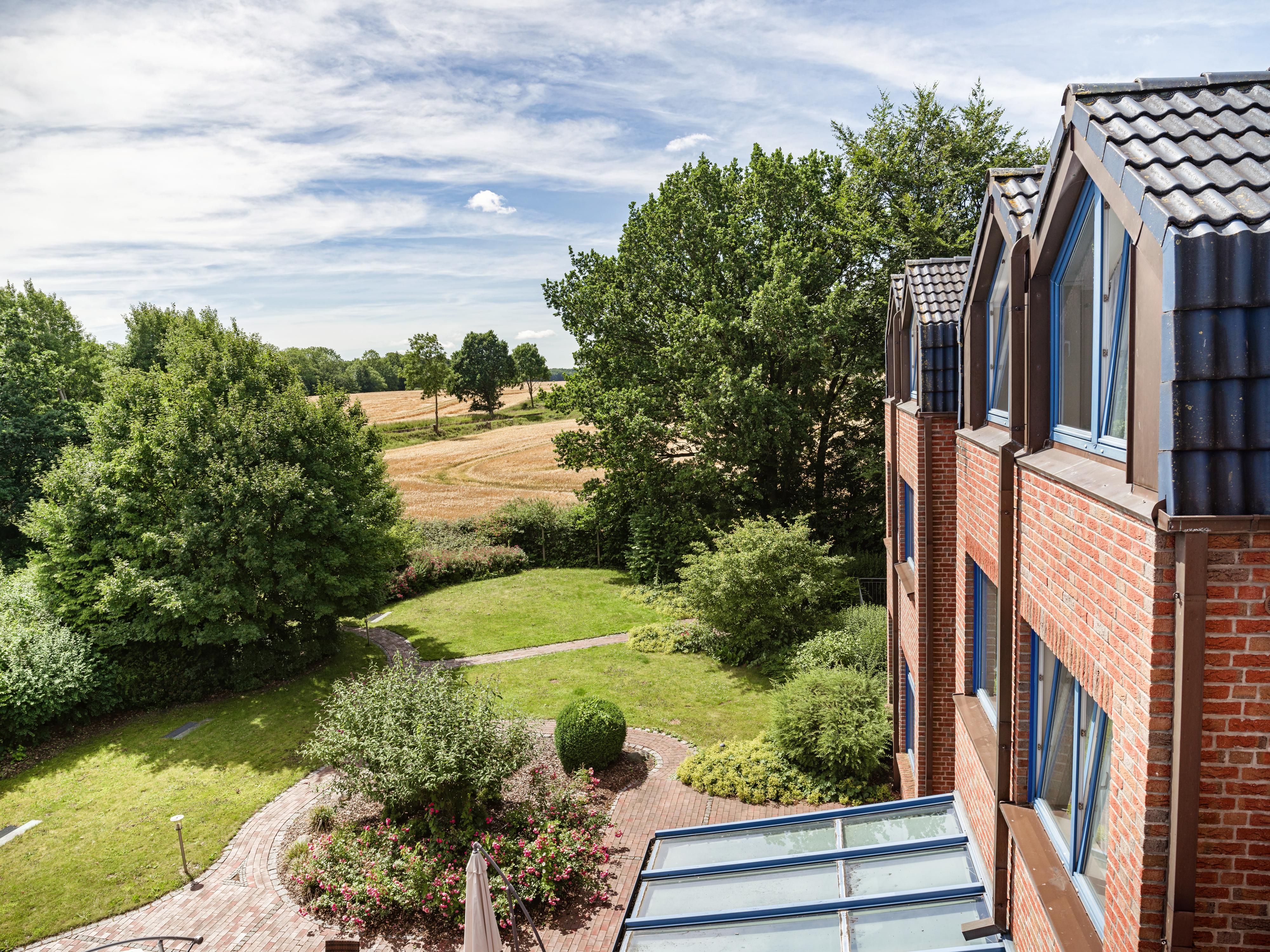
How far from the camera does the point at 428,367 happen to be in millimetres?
79812

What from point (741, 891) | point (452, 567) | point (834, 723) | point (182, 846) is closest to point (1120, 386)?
point (741, 891)

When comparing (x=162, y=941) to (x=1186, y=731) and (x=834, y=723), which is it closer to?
(x=834, y=723)

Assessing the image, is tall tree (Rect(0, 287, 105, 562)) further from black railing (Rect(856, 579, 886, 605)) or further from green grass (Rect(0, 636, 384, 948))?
black railing (Rect(856, 579, 886, 605))

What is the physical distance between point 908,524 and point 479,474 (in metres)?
45.3

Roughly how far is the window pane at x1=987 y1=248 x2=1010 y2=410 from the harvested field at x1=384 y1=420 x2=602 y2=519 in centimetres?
3186

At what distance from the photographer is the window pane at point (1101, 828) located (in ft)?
13.8

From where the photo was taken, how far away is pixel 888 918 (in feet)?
22.2

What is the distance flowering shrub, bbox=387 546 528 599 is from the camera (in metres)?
31.2

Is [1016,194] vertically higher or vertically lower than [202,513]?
higher

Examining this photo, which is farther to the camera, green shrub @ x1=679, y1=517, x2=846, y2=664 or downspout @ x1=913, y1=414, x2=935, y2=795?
green shrub @ x1=679, y1=517, x2=846, y2=664

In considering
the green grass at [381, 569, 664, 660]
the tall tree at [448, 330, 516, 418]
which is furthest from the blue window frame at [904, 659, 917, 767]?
the tall tree at [448, 330, 516, 418]

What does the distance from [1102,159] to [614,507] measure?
28.9m

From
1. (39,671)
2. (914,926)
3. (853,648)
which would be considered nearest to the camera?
(914,926)

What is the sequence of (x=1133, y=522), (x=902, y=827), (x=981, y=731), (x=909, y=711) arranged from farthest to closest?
(x=909, y=711) → (x=902, y=827) → (x=981, y=731) → (x=1133, y=522)
